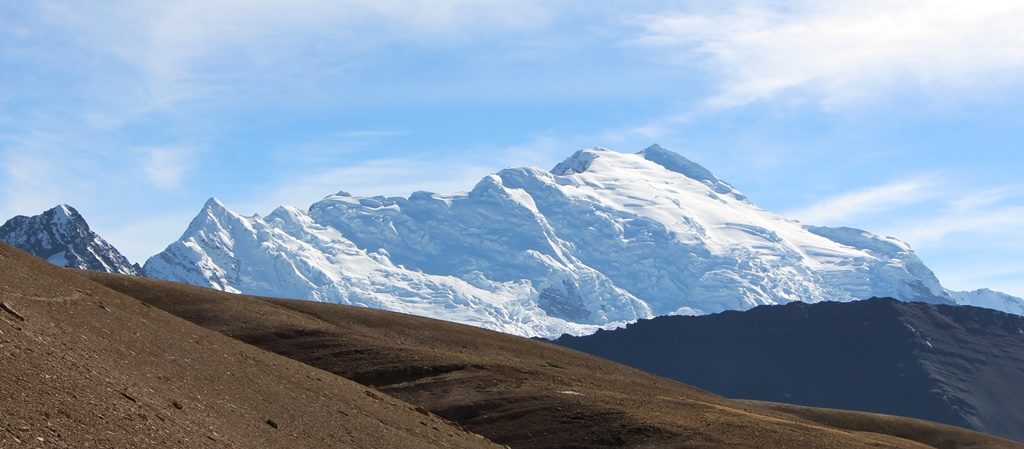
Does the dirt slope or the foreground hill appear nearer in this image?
the dirt slope

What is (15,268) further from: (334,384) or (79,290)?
(334,384)

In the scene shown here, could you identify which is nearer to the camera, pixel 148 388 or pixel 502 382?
pixel 148 388

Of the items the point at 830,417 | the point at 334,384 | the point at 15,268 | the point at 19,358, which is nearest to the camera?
the point at 19,358

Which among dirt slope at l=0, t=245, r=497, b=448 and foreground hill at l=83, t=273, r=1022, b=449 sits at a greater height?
foreground hill at l=83, t=273, r=1022, b=449

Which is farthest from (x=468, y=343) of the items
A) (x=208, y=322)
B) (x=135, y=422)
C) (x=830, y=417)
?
(x=135, y=422)

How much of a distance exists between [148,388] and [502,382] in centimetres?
4117

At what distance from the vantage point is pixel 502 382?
86062mm

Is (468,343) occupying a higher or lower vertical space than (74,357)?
higher

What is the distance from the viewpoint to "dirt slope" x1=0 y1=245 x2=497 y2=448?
39.6m

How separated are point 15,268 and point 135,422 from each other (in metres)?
18.9

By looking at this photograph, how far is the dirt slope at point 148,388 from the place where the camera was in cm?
3956

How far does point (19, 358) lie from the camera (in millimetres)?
41625

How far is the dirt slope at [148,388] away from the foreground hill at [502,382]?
977 cm

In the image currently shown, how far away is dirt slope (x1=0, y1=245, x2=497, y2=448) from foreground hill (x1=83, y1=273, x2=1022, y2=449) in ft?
32.1
